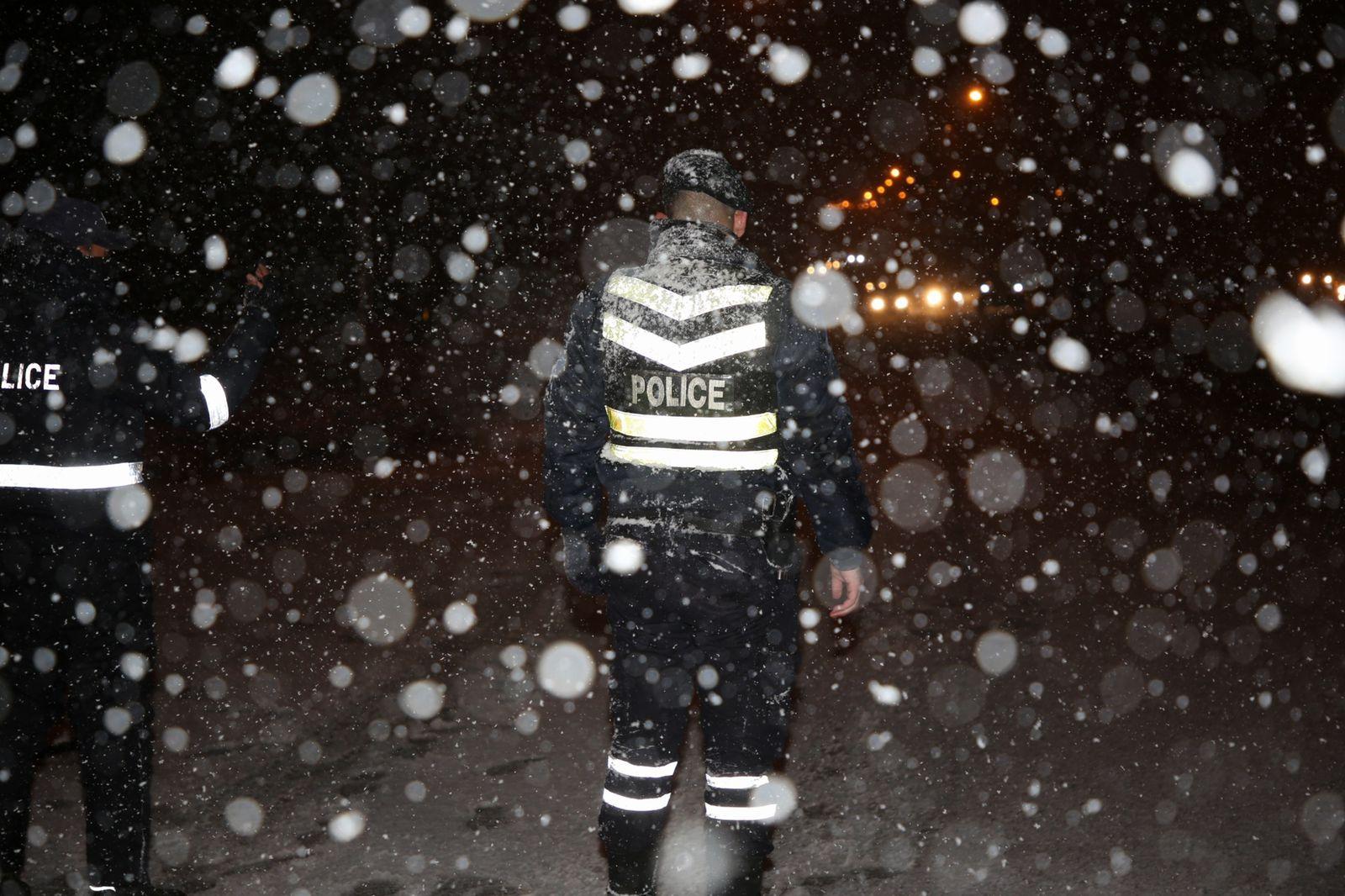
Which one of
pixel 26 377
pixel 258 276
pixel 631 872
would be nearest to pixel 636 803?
pixel 631 872

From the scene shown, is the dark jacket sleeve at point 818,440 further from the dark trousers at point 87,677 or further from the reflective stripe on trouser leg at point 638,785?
the dark trousers at point 87,677

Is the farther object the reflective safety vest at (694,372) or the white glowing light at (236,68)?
the white glowing light at (236,68)

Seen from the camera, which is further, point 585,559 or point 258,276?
point 258,276

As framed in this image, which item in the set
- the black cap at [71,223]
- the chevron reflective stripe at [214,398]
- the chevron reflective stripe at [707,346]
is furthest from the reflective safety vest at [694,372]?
the black cap at [71,223]

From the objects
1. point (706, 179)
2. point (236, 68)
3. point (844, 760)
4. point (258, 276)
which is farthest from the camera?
point (236, 68)

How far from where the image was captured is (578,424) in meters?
2.93

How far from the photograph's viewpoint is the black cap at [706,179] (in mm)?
2814

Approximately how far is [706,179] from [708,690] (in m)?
1.42

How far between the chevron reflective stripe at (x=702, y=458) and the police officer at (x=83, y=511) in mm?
1327

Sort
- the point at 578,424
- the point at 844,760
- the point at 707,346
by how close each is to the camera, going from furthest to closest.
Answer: the point at 844,760
the point at 578,424
the point at 707,346

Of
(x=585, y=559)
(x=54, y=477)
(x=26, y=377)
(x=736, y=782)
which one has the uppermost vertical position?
(x=26, y=377)

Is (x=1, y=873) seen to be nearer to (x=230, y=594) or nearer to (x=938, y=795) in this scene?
(x=938, y=795)

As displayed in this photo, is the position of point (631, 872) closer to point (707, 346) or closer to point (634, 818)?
point (634, 818)

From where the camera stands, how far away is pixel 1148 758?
14.6 feet
